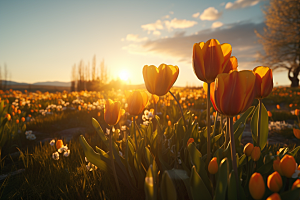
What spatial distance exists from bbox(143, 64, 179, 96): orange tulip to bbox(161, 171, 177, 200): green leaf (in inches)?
24.2

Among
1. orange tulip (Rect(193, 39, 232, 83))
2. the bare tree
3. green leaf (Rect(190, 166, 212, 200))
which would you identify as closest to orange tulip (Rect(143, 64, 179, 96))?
orange tulip (Rect(193, 39, 232, 83))

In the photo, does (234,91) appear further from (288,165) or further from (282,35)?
(282,35)

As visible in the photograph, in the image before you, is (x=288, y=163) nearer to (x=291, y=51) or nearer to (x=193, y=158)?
(x=193, y=158)

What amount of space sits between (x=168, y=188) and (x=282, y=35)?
29.3 metres

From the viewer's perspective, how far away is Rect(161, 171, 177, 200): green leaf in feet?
3.06

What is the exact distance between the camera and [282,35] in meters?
23.6

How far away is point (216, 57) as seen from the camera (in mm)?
1066

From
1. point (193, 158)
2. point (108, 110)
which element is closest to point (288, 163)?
point (193, 158)

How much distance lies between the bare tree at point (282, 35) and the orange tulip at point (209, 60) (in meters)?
27.7

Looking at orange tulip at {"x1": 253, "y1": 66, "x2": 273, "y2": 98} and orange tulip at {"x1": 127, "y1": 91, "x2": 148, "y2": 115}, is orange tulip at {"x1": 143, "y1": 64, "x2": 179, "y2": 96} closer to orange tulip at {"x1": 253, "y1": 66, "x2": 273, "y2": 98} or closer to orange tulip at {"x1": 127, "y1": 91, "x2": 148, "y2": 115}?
orange tulip at {"x1": 127, "y1": 91, "x2": 148, "y2": 115}

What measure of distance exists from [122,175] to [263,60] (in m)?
29.2

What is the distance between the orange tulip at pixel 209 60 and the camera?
1066 millimetres

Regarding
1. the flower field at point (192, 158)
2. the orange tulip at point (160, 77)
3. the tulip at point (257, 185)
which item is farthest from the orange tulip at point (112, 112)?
the tulip at point (257, 185)

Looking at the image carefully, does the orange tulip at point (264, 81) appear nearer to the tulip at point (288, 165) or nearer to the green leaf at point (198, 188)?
the tulip at point (288, 165)
